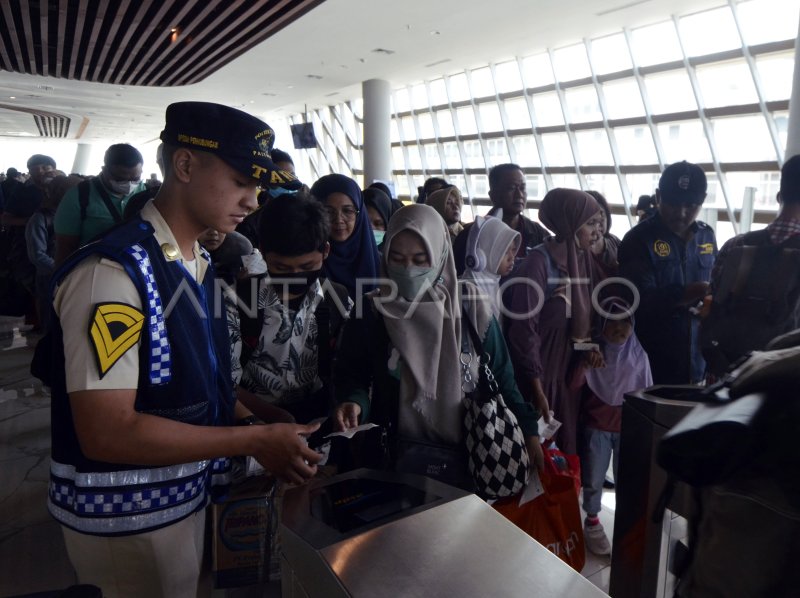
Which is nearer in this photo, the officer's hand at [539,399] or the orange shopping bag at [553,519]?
the orange shopping bag at [553,519]

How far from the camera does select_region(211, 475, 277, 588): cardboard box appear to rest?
4.34 feet

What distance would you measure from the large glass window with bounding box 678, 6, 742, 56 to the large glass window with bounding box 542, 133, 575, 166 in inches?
107

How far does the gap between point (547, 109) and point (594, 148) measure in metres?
1.45

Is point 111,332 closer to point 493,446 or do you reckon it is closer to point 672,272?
point 493,446

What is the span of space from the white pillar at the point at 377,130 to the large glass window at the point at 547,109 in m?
4.48

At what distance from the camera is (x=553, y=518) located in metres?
1.68

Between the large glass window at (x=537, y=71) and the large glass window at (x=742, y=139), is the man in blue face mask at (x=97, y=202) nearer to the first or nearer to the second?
the large glass window at (x=742, y=139)

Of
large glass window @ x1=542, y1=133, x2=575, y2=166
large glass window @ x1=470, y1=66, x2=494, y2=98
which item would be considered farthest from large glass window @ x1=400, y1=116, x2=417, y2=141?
large glass window @ x1=542, y1=133, x2=575, y2=166

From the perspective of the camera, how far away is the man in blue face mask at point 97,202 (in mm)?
3021

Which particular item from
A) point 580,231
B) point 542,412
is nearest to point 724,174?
point 580,231

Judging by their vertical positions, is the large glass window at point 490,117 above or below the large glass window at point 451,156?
above

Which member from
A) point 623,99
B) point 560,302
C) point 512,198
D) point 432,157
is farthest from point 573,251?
point 432,157

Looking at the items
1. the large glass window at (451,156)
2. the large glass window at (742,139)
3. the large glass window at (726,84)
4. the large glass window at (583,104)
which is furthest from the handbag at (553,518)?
the large glass window at (451,156)

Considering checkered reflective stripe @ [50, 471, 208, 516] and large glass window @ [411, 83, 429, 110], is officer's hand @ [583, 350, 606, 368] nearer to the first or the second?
checkered reflective stripe @ [50, 471, 208, 516]
